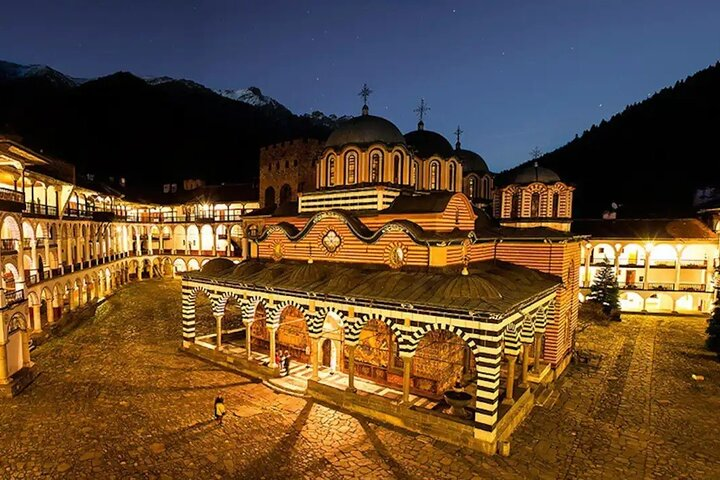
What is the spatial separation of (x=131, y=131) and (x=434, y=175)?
83518 millimetres

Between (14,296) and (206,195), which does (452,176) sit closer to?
(14,296)

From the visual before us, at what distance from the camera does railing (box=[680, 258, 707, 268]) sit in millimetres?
34188

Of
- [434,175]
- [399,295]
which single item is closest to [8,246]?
[399,295]

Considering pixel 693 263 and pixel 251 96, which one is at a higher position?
pixel 251 96

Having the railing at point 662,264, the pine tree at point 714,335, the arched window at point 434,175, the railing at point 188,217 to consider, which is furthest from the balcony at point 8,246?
the railing at point 662,264

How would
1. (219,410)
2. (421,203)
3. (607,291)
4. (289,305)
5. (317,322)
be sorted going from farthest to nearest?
(607,291)
(421,203)
(289,305)
(317,322)
(219,410)

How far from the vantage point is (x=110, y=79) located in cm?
9475

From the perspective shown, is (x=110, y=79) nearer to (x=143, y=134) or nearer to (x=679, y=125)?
(x=143, y=134)

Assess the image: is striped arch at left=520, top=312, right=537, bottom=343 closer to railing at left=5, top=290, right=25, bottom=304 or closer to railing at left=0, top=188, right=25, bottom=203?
railing at left=5, top=290, right=25, bottom=304

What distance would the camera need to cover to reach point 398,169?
22.0 meters

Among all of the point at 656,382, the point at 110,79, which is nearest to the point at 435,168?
the point at 656,382

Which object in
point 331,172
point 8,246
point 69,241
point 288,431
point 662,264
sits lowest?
point 288,431

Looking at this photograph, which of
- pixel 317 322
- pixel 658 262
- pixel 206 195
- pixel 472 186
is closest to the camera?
pixel 317 322

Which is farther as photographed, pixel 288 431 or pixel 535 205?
pixel 535 205
